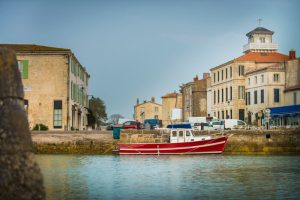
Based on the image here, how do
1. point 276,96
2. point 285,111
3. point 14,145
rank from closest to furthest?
point 14,145 < point 285,111 < point 276,96

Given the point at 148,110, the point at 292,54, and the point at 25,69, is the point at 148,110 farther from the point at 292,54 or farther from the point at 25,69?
the point at 25,69

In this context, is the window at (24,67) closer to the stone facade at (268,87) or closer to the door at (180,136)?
the door at (180,136)

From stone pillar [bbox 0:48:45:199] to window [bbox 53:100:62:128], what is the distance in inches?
1660

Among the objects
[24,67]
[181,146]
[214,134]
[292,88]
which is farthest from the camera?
[292,88]

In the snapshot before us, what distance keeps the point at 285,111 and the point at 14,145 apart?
57.9m

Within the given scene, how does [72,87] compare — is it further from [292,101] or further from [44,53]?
[292,101]

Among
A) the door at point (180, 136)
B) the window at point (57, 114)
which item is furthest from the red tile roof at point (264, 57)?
the window at point (57, 114)

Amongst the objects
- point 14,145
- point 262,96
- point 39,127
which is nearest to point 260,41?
point 262,96

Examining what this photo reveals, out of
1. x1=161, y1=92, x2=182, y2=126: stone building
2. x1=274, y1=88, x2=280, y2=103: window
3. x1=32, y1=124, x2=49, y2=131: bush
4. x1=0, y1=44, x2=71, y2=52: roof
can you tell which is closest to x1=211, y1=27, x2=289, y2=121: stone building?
x1=274, y1=88, x2=280, y2=103: window

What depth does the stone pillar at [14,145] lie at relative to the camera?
664 centimetres

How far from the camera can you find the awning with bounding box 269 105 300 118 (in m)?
60.1

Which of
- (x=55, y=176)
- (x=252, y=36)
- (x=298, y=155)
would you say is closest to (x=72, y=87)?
(x=298, y=155)

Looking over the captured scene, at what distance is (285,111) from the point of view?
2431 inches

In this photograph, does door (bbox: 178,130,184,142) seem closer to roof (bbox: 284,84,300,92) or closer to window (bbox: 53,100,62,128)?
window (bbox: 53,100,62,128)
